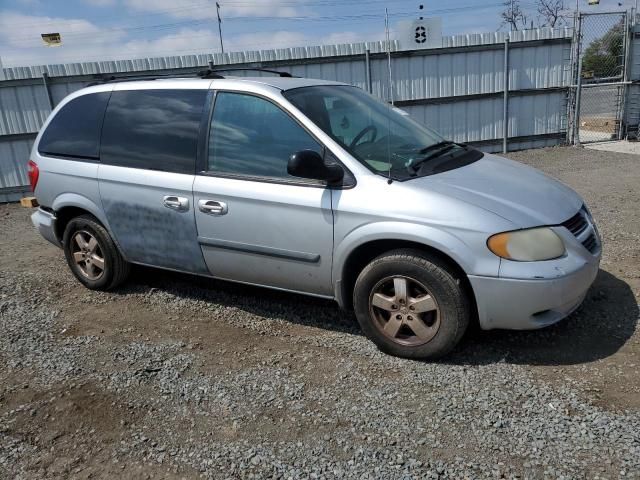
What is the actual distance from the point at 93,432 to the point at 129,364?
0.75 meters

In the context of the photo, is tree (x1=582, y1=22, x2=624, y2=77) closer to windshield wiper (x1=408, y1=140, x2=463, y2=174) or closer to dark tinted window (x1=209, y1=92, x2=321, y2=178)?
windshield wiper (x1=408, y1=140, x2=463, y2=174)

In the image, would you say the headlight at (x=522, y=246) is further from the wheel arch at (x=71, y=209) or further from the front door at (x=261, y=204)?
the wheel arch at (x=71, y=209)

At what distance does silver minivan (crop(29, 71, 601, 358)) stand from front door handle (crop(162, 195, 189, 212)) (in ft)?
0.06

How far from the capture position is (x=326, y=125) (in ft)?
12.1

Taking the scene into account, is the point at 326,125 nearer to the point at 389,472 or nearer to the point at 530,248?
the point at 530,248

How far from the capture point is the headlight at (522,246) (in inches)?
122

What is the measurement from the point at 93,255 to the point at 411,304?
2994mm

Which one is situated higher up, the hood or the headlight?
the hood

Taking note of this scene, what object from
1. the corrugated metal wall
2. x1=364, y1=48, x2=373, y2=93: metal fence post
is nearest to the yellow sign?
the corrugated metal wall

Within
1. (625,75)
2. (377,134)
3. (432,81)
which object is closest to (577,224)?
(377,134)

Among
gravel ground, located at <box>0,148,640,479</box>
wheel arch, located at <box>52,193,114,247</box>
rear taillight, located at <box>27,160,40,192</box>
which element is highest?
rear taillight, located at <box>27,160,40,192</box>

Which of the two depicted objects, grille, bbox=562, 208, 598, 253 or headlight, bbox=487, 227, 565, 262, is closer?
headlight, bbox=487, 227, 565, 262

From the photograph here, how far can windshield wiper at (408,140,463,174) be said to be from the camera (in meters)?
3.61

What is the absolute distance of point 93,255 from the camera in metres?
4.81
